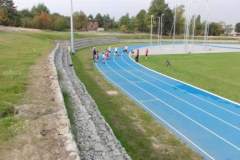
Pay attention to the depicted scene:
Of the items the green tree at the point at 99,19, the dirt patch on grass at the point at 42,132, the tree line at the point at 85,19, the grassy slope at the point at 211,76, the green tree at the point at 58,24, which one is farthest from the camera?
the green tree at the point at 99,19

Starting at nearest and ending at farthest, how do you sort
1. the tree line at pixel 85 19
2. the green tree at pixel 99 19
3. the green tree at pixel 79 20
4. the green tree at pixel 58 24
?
the tree line at pixel 85 19
the green tree at pixel 58 24
the green tree at pixel 79 20
the green tree at pixel 99 19

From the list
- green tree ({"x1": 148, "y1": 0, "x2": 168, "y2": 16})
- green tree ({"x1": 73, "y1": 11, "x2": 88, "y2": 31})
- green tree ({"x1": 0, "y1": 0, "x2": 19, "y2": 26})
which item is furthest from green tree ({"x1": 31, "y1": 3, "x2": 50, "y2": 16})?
green tree ({"x1": 148, "y1": 0, "x2": 168, "y2": 16})

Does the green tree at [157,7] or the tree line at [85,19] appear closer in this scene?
the tree line at [85,19]

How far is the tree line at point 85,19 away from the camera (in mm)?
74125

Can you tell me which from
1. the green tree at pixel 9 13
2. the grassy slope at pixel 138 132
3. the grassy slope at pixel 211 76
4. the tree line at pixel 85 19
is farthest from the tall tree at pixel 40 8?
the grassy slope at pixel 138 132

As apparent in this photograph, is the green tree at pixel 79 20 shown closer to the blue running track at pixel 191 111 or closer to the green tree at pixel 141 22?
the green tree at pixel 141 22

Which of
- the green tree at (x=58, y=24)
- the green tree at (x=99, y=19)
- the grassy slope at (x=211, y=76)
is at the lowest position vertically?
the grassy slope at (x=211, y=76)

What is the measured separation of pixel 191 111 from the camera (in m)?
14.1

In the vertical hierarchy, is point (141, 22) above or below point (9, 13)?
below

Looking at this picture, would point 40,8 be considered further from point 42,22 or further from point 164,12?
point 164,12

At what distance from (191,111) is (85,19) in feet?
267

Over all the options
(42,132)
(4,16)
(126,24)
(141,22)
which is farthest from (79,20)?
(42,132)

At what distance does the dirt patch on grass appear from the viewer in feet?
22.3

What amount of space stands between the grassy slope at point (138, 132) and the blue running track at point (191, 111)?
0.54 metres
